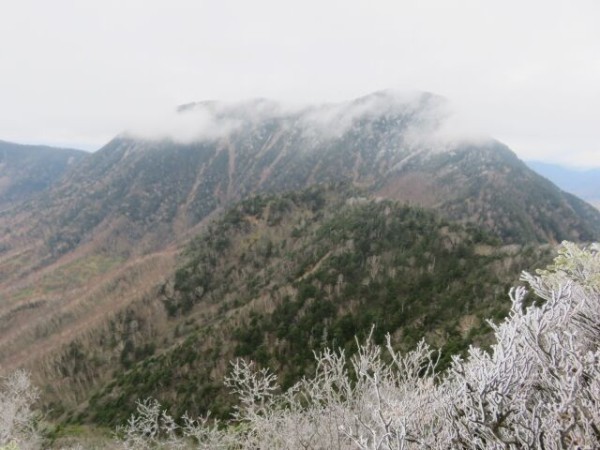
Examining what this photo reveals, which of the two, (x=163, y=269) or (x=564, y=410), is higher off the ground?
(x=564, y=410)

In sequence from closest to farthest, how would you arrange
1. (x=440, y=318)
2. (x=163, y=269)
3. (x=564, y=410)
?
(x=564, y=410) → (x=440, y=318) → (x=163, y=269)

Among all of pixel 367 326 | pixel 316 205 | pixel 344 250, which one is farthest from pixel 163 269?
pixel 367 326

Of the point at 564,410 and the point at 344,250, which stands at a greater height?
the point at 564,410

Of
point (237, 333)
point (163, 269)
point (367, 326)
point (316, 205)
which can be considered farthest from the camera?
point (163, 269)

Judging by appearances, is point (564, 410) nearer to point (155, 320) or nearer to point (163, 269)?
point (155, 320)

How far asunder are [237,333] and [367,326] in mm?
22149

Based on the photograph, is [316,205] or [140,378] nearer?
[140,378]

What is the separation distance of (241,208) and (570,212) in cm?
16074

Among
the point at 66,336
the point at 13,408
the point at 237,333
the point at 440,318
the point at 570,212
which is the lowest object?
the point at 570,212

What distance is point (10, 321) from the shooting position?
151500 mm

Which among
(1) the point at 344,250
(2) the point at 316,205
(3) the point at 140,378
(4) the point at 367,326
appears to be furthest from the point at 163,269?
(4) the point at 367,326

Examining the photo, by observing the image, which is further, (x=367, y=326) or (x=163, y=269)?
(x=163, y=269)

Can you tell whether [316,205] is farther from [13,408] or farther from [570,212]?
[570,212]

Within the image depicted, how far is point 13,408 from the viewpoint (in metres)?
35.0
